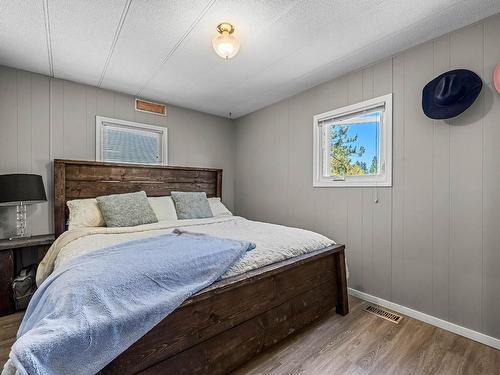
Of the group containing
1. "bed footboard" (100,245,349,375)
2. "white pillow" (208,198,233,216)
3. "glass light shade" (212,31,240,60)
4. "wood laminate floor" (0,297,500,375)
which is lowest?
"wood laminate floor" (0,297,500,375)

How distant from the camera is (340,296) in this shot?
2.20 m

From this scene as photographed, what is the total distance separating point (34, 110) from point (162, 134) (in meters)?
1.36

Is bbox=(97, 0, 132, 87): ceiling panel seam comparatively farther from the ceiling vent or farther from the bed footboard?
the bed footboard

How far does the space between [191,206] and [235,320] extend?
5.95ft

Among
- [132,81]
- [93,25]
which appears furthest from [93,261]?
[132,81]

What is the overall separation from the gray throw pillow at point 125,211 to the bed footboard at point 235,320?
153 cm

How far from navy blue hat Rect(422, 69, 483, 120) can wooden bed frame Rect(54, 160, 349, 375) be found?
4.39ft

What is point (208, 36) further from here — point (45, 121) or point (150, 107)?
point (45, 121)

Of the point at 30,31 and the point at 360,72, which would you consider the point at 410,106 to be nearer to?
the point at 360,72

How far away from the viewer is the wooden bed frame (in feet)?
3.99

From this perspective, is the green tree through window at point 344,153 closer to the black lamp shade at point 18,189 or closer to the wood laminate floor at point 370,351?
the wood laminate floor at point 370,351

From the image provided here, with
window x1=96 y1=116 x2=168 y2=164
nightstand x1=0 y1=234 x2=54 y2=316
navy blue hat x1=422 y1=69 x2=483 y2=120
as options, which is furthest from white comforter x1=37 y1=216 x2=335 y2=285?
navy blue hat x1=422 y1=69 x2=483 y2=120

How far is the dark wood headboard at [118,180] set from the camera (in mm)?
2654

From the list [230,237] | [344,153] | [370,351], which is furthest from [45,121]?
[370,351]
